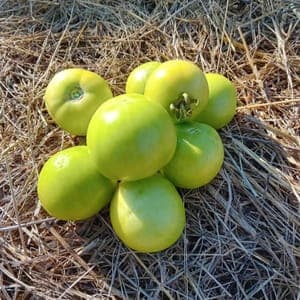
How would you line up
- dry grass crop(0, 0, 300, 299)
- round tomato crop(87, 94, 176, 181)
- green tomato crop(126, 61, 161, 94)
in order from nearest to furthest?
1. round tomato crop(87, 94, 176, 181)
2. dry grass crop(0, 0, 300, 299)
3. green tomato crop(126, 61, 161, 94)

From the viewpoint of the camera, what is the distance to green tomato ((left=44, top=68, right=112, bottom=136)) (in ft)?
4.12

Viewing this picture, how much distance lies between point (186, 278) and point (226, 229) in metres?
0.14

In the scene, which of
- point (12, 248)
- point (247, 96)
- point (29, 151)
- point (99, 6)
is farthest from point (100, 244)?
point (99, 6)

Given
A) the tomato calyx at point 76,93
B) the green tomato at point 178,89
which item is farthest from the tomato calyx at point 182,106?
the tomato calyx at point 76,93

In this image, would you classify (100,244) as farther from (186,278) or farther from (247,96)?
(247,96)

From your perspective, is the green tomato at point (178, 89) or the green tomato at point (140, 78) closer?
the green tomato at point (178, 89)

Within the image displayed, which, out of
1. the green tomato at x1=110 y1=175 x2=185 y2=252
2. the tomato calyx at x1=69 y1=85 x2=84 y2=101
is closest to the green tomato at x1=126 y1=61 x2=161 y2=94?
the tomato calyx at x1=69 y1=85 x2=84 y2=101

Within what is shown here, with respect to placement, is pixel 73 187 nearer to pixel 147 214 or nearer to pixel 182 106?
pixel 147 214

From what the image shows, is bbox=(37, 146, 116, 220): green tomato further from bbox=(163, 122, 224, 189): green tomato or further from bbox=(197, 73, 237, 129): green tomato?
bbox=(197, 73, 237, 129): green tomato

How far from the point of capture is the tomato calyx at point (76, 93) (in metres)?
1.26

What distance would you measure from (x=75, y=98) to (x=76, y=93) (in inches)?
0.5

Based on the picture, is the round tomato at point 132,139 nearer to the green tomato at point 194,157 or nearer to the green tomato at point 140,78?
the green tomato at point 194,157

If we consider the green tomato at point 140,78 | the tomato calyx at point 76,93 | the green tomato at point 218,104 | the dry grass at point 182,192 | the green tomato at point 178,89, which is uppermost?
the green tomato at point 178,89

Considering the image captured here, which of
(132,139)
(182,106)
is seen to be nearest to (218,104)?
(182,106)
